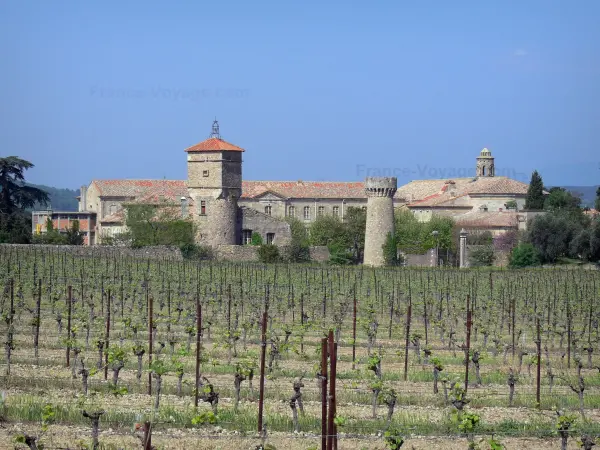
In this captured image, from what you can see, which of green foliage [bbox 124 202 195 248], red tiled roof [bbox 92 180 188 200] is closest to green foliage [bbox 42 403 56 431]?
green foliage [bbox 124 202 195 248]

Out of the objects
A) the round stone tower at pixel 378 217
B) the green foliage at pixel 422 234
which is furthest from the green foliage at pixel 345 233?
the round stone tower at pixel 378 217

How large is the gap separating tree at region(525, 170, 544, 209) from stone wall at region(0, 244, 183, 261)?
2702cm

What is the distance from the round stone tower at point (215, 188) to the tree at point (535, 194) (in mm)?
22654

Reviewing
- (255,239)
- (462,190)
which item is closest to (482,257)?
(255,239)

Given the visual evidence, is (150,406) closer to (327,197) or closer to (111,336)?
(111,336)

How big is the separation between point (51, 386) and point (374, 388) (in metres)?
4.43

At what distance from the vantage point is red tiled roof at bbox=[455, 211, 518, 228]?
6125 centimetres

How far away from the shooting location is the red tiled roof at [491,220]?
6125 cm

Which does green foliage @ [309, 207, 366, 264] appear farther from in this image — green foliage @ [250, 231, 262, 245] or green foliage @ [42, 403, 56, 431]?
green foliage @ [42, 403, 56, 431]

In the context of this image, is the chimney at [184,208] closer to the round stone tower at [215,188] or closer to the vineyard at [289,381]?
the round stone tower at [215,188]

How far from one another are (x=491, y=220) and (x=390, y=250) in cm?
1607

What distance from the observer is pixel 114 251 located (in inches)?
1812

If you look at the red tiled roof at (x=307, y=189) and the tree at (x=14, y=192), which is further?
the red tiled roof at (x=307, y=189)

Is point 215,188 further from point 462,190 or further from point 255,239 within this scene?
point 462,190
